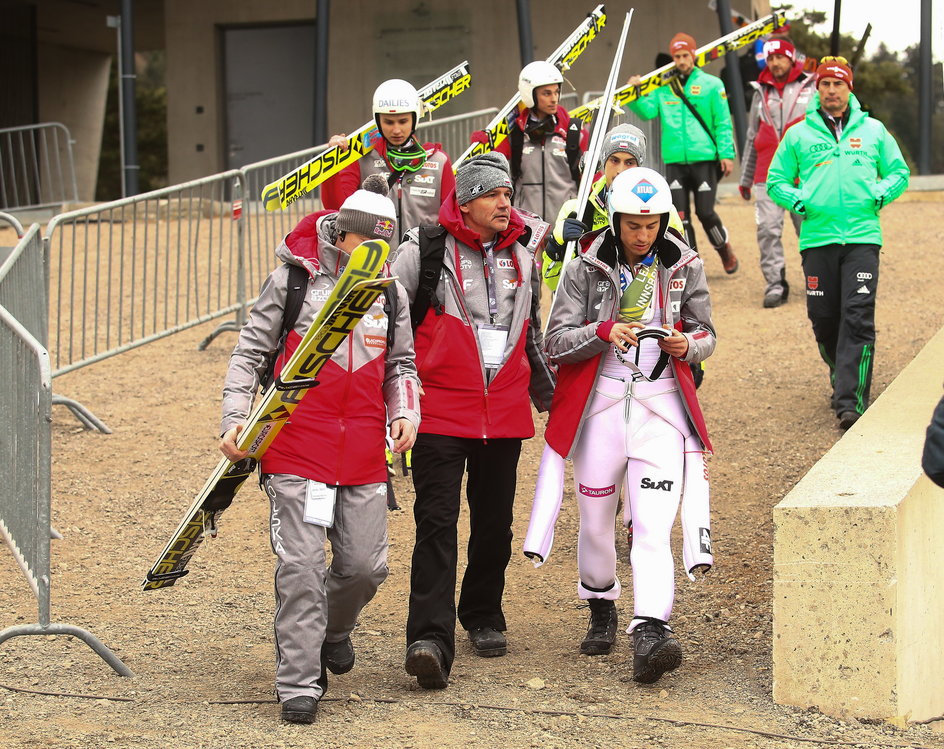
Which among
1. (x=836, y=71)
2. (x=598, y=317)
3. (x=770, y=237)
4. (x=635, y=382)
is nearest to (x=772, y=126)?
(x=770, y=237)

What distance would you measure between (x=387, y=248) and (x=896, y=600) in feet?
6.64

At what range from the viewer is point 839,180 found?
27.0 feet

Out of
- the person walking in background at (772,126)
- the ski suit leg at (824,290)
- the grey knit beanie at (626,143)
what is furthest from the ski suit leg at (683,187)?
the grey knit beanie at (626,143)

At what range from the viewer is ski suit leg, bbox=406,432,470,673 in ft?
17.3

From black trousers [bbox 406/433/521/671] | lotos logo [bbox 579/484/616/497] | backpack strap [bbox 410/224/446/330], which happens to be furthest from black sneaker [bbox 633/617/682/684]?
backpack strap [bbox 410/224/446/330]

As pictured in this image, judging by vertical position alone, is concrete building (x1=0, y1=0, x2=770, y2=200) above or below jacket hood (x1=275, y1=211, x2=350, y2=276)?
above

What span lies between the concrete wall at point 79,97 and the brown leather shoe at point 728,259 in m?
15.5

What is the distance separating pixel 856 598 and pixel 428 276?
2019 mm

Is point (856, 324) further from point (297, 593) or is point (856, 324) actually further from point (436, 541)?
point (297, 593)

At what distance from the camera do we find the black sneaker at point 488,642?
570cm

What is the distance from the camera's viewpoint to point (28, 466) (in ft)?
18.2

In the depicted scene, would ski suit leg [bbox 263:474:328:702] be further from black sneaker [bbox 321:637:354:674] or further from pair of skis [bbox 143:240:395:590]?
black sneaker [bbox 321:637:354:674]

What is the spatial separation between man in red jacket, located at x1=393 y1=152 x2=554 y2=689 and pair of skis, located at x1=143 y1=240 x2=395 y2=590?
26.4 inches

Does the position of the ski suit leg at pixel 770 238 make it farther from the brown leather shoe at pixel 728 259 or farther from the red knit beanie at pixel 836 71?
the red knit beanie at pixel 836 71
